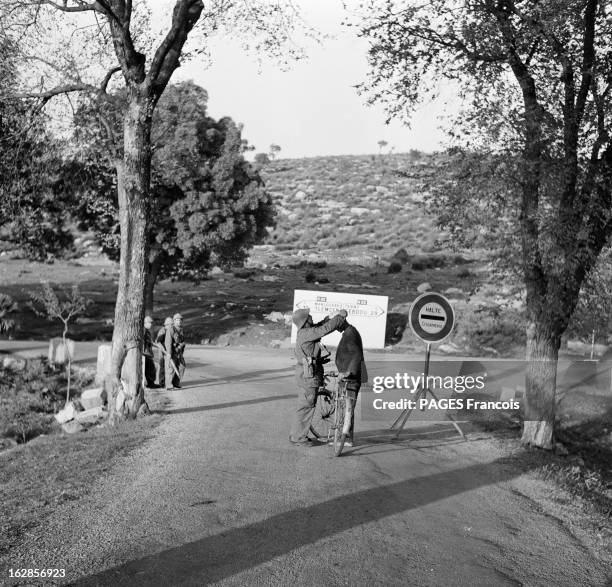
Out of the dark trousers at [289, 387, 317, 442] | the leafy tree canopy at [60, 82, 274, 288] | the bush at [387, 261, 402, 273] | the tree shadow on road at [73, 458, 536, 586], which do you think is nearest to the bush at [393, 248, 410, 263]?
the bush at [387, 261, 402, 273]

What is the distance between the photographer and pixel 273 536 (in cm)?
662

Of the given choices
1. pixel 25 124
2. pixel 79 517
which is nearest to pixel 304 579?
pixel 79 517

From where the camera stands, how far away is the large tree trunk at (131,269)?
41.8 feet

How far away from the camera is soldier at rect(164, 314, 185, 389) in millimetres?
17047

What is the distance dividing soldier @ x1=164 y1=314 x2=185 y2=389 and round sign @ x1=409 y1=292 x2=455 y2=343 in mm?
7536

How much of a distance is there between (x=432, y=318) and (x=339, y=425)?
7.63 ft

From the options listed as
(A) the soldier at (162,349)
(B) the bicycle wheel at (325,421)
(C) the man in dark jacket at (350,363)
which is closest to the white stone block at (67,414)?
(A) the soldier at (162,349)

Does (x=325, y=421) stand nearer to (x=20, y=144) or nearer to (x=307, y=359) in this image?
(x=307, y=359)

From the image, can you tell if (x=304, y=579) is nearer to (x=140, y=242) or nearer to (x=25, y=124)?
(x=140, y=242)

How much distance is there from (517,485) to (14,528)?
6.22 m

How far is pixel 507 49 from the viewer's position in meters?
12.6

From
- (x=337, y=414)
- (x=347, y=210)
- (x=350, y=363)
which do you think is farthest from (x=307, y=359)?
(x=347, y=210)

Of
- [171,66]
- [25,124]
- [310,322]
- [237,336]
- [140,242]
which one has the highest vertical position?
[171,66]

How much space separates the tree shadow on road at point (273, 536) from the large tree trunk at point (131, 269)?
6.01 m
